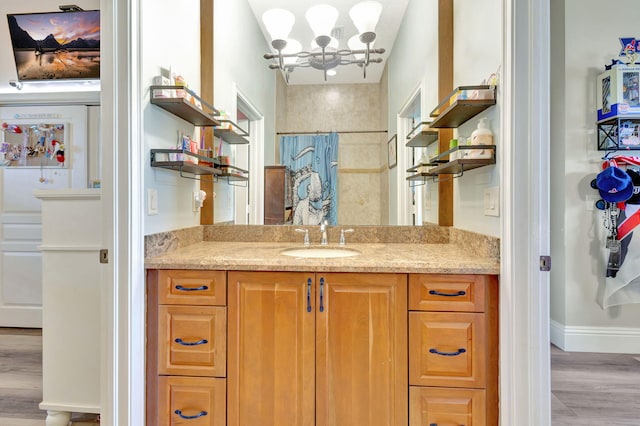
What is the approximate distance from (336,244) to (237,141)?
2.90ft

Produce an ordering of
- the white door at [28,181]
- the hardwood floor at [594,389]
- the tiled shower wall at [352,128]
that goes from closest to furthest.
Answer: the hardwood floor at [594,389] < the tiled shower wall at [352,128] < the white door at [28,181]

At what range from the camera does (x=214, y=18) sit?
2.02m

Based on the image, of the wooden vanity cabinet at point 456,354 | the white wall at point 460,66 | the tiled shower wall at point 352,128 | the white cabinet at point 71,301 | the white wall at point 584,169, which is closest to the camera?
the wooden vanity cabinet at point 456,354

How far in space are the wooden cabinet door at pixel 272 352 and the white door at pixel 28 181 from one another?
2.57 m

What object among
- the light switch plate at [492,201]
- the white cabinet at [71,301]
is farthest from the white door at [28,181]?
the light switch plate at [492,201]

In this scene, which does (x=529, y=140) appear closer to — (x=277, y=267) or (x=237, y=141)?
(x=277, y=267)

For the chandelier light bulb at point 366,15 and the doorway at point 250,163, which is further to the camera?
the doorway at point 250,163

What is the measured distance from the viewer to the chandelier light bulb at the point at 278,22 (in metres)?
2.01

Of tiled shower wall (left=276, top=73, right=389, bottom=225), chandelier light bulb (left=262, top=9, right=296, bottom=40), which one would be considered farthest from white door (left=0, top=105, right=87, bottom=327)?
tiled shower wall (left=276, top=73, right=389, bottom=225)

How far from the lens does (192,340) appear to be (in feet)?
4.74

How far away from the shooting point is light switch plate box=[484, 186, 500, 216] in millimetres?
1405

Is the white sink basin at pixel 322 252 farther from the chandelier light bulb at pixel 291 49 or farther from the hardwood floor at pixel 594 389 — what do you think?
the hardwood floor at pixel 594 389

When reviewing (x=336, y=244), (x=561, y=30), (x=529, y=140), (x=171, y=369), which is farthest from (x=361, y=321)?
(x=561, y=30)

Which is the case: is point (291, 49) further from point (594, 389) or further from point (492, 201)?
point (594, 389)
